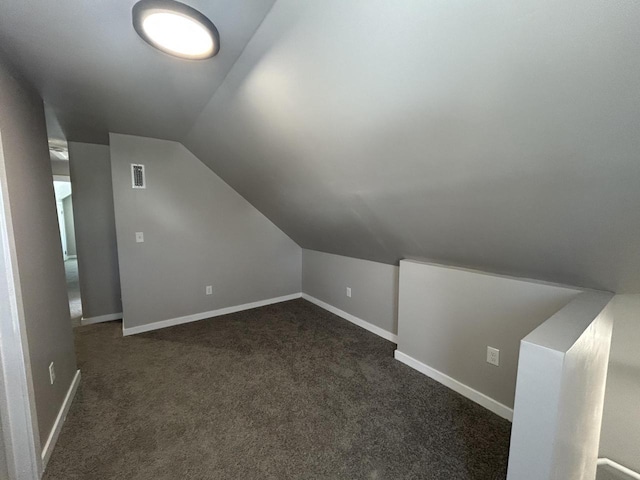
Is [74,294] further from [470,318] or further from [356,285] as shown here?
[470,318]

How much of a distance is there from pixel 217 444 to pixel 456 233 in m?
1.98

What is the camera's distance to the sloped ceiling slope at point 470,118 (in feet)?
2.44

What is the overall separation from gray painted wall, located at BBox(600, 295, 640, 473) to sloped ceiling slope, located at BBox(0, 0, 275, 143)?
2.46 metres

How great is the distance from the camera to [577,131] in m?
0.87

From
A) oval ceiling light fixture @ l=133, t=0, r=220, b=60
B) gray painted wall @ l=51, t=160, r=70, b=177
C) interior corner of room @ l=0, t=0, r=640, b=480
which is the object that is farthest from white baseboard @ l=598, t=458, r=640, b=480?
gray painted wall @ l=51, t=160, r=70, b=177

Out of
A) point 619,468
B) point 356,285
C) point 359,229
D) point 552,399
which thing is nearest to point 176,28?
point 359,229

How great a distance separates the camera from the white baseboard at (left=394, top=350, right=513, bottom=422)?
1814 mm

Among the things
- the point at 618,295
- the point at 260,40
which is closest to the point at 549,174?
the point at 618,295

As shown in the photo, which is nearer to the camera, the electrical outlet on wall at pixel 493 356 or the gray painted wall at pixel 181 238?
the electrical outlet on wall at pixel 493 356

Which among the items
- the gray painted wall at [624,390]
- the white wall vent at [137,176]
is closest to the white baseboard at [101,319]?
the white wall vent at [137,176]

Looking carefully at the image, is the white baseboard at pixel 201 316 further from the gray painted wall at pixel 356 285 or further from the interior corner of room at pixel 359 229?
the gray painted wall at pixel 356 285

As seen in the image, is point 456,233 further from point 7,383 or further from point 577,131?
point 7,383

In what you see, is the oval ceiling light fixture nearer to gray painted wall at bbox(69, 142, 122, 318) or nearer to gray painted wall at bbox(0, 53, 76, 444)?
gray painted wall at bbox(0, 53, 76, 444)

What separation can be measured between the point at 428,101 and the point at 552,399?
114 cm
